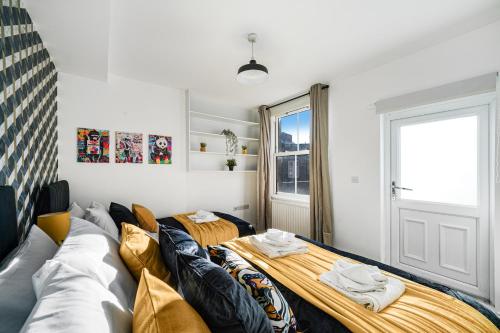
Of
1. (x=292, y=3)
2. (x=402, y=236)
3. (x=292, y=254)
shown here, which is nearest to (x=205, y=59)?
(x=292, y=3)

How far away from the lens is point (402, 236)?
9.09 ft

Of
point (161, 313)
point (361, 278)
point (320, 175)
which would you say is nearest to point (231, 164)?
point (320, 175)

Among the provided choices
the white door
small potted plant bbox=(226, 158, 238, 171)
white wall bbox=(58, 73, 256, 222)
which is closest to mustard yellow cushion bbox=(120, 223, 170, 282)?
white wall bbox=(58, 73, 256, 222)

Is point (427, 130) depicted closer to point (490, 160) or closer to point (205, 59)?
point (490, 160)

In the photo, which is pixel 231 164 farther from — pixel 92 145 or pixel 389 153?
pixel 389 153

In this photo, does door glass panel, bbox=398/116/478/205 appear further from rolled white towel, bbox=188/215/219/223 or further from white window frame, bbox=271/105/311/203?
rolled white towel, bbox=188/215/219/223

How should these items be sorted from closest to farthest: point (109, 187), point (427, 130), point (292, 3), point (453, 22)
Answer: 1. point (292, 3)
2. point (453, 22)
3. point (427, 130)
4. point (109, 187)

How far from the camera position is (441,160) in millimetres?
2486

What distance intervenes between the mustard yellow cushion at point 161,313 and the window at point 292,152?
332 centimetres

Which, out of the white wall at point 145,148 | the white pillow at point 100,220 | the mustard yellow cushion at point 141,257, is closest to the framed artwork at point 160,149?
the white wall at point 145,148

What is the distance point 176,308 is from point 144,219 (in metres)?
2.07

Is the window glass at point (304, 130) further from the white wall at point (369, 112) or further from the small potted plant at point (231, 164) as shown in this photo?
the small potted plant at point (231, 164)

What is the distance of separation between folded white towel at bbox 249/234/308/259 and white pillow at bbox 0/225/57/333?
1.35 meters

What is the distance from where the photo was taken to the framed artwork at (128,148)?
3.22 m
